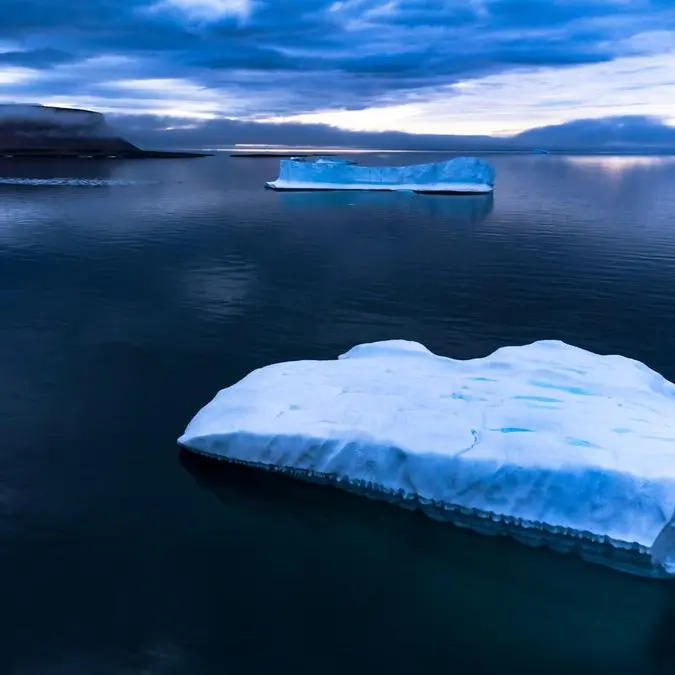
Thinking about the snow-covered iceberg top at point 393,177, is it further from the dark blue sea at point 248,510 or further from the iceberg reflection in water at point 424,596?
the iceberg reflection in water at point 424,596

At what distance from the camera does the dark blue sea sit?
7.16m

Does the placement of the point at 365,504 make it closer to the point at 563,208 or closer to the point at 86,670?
the point at 86,670

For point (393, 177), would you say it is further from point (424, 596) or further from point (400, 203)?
point (424, 596)

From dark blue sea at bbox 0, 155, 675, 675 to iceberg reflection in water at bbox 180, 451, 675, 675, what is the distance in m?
0.03

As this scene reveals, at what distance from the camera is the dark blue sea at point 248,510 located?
716 centimetres

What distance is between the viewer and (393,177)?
54750 mm

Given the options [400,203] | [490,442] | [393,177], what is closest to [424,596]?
[490,442]

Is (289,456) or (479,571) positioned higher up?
(289,456)

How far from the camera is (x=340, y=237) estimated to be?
34.3 meters

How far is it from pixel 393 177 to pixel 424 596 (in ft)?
164

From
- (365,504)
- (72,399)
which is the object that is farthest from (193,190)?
(365,504)

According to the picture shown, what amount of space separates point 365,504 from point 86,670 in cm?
435

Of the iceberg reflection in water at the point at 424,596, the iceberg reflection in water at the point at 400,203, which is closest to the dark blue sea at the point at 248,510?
the iceberg reflection in water at the point at 424,596

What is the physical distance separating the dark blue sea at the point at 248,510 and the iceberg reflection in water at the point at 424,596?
26 millimetres
